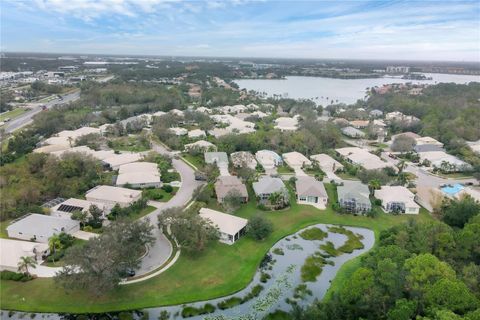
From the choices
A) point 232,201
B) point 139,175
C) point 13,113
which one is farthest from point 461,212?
point 13,113

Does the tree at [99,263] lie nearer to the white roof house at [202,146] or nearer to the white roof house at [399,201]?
the white roof house at [399,201]

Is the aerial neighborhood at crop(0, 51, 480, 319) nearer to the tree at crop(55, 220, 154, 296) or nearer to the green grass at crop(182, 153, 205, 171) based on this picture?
the tree at crop(55, 220, 154, 296)

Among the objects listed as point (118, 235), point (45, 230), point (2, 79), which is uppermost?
point (2, 79)

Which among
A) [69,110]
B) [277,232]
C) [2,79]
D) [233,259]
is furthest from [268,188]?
[2,79]

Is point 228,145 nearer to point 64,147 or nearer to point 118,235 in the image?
point 64,147

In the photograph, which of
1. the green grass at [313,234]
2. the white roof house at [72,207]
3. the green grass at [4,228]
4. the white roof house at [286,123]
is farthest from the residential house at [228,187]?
the white roof house at [286,123]

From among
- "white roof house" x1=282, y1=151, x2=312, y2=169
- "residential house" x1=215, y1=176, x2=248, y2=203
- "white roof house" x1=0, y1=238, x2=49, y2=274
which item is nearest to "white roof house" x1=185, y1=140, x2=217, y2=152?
"white roof house" x1=282, y1=151, x2=312, y2=169

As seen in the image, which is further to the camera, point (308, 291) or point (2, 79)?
point (2, 79)
